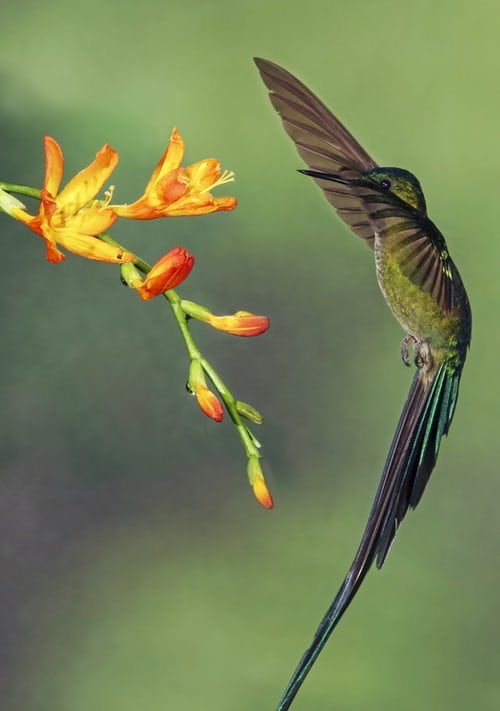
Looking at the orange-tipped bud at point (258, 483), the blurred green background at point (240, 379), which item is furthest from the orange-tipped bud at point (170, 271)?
the blurred green background at point (240, 379)

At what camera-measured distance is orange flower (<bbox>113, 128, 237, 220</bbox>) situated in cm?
51

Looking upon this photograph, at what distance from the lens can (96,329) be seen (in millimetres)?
1359

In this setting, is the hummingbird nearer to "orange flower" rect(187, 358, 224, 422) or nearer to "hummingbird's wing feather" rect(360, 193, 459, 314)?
"hummingbird's wing feather" rect(360, 193, 459, 314)

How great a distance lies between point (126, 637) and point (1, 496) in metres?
0.25

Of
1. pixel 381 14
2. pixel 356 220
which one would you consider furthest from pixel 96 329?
pixel 356 220

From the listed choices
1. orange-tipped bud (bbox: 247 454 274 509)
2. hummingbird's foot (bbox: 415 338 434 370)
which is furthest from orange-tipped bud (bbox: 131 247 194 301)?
hummingbird's foot (bbox: 415 338 434 370)

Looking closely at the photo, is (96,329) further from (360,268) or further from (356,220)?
(356,220)

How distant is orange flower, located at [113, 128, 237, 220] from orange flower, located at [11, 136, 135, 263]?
0.03 metres

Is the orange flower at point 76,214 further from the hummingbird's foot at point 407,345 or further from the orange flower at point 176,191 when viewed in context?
the hummingbird's foot at point 407,345

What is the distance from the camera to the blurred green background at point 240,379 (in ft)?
4.32

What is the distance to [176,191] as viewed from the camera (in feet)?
1.66

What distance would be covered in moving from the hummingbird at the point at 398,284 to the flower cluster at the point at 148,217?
0.07 metres

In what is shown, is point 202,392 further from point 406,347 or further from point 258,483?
point 406,347

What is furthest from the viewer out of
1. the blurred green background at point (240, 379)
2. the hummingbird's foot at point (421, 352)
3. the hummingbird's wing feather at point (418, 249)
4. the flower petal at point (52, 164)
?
the blurred green background at point (240, 379)
